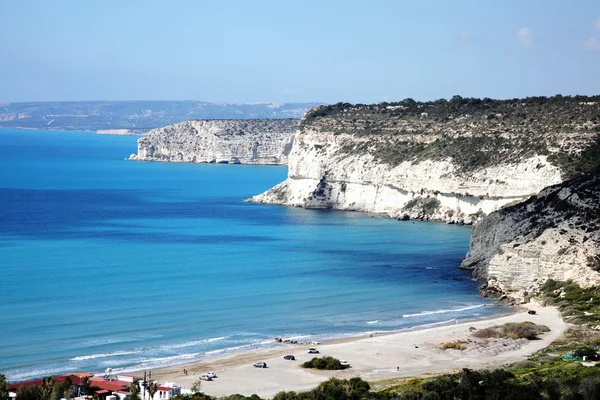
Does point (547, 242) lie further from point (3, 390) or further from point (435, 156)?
point (435, 156)

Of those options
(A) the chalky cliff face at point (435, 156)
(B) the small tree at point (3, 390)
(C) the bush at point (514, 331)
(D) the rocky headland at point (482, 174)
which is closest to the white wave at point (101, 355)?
(B) the small tree at point (3, 390)

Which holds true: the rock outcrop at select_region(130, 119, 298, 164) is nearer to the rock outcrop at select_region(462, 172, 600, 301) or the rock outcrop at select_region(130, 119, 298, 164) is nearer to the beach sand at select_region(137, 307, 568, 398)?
the rock outcrop at select_region(462, 172, 600, 301)

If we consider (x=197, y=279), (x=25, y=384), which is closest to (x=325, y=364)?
(x=25, y=384)

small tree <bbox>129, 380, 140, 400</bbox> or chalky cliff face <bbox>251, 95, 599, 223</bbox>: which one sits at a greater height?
chalky cliff face <bbox>251, 95, 599, 223</bbox>

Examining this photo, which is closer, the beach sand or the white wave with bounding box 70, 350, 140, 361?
the beach sand

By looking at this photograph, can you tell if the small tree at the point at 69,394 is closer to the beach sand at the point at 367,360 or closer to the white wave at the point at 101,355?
the beach sand at the point at 367,360

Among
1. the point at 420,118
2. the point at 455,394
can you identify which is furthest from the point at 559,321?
the point at 420,118

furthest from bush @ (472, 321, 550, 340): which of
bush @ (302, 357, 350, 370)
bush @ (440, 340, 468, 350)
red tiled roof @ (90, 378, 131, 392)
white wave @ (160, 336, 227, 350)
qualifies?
red tiled roof @ (90, 378, 131, 392)
